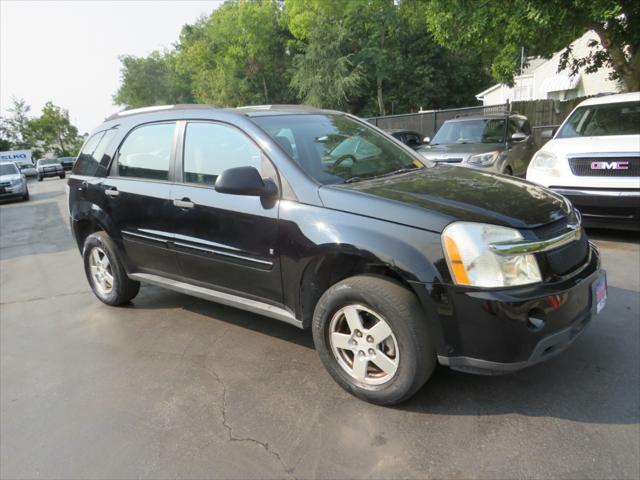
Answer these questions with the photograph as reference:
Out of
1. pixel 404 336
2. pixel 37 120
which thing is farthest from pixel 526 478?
pixel 37 120

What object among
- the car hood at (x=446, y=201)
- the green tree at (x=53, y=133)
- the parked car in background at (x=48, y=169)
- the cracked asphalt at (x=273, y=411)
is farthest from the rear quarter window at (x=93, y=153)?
the green tree at (x=53, y=133)

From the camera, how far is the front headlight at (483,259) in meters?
2.39

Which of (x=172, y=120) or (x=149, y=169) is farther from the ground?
(x=172, y=120)

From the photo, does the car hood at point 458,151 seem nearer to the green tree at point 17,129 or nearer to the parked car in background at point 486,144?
the parked car in background at point 486,144

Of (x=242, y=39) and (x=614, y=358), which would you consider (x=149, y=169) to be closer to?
(x=614, y=358)

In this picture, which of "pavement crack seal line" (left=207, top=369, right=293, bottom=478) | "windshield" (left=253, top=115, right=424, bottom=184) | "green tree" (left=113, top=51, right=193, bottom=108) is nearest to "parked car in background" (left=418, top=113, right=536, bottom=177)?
"windshield" (left=253, top=115, right=424, bottom=184)

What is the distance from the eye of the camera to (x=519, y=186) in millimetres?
3133

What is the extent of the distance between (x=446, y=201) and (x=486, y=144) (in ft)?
23.0

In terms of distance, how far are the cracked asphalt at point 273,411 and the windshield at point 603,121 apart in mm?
2937

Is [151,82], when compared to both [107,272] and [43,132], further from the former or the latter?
[107,272]

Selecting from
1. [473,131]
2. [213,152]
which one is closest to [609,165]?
[473,131]

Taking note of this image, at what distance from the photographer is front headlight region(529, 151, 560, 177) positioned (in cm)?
602

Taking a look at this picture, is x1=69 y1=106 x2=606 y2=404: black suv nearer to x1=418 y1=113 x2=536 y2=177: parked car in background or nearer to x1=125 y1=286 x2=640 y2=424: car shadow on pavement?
x1=125 y1=286 x2=640 y2=424: car shadow on pavement

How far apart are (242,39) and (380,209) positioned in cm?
4778
